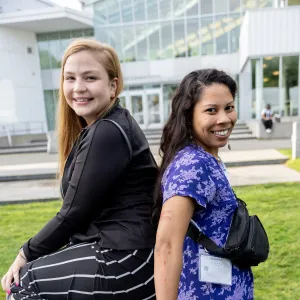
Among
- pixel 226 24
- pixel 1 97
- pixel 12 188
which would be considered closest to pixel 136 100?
pixel 226 24

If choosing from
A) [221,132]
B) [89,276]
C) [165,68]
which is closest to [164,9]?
[165,68]

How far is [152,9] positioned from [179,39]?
10.1 ft

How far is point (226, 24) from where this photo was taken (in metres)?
24.0

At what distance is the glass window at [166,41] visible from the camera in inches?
977

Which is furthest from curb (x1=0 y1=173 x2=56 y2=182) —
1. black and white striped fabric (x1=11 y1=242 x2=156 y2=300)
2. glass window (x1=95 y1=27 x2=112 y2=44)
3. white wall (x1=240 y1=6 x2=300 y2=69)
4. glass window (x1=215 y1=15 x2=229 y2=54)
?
glass window (x1=215 y1=15 x2=229 y2=54)

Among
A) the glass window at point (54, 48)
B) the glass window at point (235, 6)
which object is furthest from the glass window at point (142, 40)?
the glass window at point (54, 48)

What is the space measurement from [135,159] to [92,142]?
21 centimetres

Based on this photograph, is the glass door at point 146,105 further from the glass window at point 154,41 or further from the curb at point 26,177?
the curb at point 26,177

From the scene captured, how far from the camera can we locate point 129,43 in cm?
2539

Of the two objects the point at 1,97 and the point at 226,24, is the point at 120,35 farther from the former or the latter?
the point at 1,97

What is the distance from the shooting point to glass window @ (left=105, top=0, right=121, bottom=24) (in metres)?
25.3

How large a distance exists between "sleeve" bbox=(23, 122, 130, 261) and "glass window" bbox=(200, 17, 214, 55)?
24.6 m

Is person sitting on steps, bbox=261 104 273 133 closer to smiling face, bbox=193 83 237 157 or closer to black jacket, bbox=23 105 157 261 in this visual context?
smiling face, bbox=193 83 237 157

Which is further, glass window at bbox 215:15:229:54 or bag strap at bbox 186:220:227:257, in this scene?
glass window at bbox 215:15:229:54
